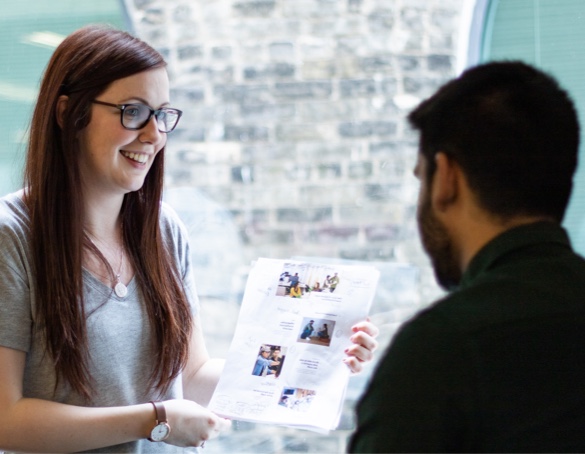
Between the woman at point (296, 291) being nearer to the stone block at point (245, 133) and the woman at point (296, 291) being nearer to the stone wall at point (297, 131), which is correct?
the stone wall at point (297, 131)

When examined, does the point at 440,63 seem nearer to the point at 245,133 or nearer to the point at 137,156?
the point at 245,133

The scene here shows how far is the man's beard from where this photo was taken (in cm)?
114

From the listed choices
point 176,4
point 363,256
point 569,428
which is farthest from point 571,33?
point 569,428

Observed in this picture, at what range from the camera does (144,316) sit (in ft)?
5.56

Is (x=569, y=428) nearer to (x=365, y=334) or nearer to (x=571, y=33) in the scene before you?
(x=365, y=334)

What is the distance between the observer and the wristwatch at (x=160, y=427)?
154 centimetres

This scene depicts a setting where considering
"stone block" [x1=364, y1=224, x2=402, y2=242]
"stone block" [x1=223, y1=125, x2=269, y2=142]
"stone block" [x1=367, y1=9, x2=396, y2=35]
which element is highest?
"stone block" [x1=367, y1=9, x2=396, y2=35]

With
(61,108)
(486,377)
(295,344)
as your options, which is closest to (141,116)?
(61,108)

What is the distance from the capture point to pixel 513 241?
3.43ft

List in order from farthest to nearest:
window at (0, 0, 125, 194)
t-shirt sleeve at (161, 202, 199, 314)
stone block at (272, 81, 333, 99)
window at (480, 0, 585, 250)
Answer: window at (0, 0, 125, 194) → stone block at (272, 81, 333, 99) → window at (480, 0, 585, 250) → t-shirt sleeve at (161, 202, 199, 314)

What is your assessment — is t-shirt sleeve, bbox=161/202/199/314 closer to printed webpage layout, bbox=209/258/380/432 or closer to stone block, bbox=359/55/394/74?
printed webpage layout, bbox=209/258/380/432

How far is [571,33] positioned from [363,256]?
3.12 ft

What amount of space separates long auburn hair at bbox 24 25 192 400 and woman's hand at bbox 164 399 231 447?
4.6 inches

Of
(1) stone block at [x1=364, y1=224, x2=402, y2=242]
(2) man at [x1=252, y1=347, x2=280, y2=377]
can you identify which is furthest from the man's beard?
(1) stone block at [x1=364, y1=224, x2=402, y2=242]
